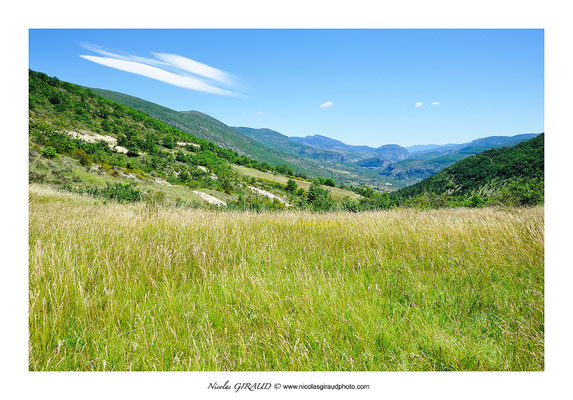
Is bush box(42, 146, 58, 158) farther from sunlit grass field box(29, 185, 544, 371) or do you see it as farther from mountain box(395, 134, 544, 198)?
mountain box(395, 134, 544, 198)

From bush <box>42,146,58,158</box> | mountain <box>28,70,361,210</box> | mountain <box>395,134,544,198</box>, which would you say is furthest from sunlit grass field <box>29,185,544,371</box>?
mountain <box>395,134,544,198</box>

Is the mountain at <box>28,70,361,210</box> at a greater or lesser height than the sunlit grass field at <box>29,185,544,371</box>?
greater

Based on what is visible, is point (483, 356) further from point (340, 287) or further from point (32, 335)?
point (32, 335)

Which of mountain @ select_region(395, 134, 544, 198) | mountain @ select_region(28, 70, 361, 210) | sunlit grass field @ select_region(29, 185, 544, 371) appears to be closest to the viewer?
sunlit grass field @ select_region(29, 185, 544, 371)

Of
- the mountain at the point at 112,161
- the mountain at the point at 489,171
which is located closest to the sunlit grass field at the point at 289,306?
the mountain at the point at 112,161

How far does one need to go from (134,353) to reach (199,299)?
56 cm

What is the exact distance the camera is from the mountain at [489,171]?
192 ft

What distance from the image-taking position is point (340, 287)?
7.08 ft

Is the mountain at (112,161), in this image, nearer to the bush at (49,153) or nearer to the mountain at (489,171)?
the bush at (49,153)

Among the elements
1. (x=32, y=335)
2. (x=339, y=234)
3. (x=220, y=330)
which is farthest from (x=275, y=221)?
(x=32, y=335)

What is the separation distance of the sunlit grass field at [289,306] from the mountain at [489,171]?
2501 inches

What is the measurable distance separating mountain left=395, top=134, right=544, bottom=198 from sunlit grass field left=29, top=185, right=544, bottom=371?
63519 millimetres

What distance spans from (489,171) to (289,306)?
97269mm

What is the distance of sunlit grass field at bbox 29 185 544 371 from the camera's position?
4.72 feet
